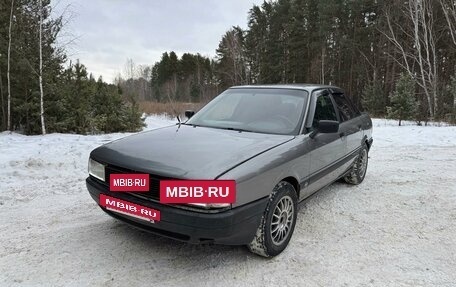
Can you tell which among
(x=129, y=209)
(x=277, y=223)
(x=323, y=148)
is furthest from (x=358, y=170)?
(x=129, y=209)

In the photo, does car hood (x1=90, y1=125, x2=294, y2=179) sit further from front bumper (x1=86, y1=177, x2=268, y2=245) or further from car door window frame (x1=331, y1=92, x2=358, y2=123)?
car door window frame (x1=331, y1=92, x2=358, y2=123)

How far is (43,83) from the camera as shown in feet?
36.1

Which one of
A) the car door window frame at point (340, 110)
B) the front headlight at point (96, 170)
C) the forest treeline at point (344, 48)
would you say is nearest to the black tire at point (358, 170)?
the car door window frame at point (340, 110)

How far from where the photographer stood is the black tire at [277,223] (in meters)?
2.91

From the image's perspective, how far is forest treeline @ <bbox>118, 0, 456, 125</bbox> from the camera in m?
25.3

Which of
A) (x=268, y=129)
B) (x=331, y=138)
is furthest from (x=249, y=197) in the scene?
(x=331, y=138)

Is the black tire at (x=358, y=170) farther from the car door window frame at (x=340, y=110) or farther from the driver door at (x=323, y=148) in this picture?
the driver door at (x=323, y=148)

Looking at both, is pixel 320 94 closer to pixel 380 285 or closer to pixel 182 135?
pixel 182 135

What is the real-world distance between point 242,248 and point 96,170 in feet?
5.20

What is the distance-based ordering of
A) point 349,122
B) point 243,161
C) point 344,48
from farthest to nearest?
Result: point 344,48 → point 349,122 → point 243,161

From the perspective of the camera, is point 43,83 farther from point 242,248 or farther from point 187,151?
point 242,248

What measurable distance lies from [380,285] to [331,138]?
1862mm

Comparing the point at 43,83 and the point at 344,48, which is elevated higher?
the point at 344,48

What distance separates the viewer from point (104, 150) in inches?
126
